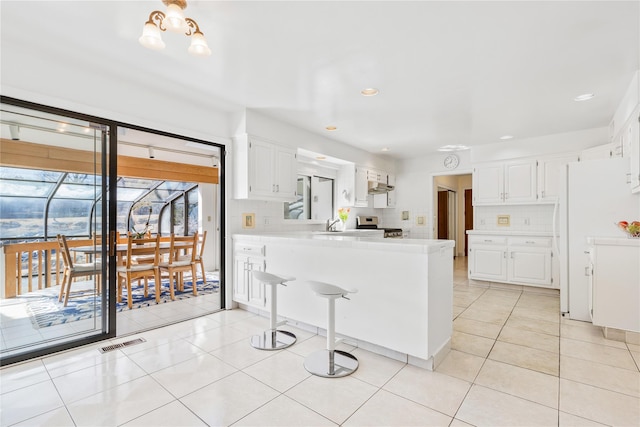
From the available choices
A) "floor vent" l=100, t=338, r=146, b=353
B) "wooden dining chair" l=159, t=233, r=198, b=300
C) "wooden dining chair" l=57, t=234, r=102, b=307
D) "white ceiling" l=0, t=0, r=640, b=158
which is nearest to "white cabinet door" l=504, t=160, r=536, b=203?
"white ceiling" l=0, t=0, r=640, b=158

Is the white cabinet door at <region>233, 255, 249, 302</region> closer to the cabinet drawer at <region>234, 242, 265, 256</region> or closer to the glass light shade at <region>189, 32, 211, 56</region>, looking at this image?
the cabinet drawer at <region>234, 242, 265, 256</region>

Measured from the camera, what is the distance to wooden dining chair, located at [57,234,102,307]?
2867 millimetres

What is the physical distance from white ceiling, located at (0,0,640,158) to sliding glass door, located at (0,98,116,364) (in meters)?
0.36

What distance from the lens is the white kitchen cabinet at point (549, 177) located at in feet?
15.7

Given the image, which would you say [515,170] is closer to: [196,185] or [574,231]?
[574,231]

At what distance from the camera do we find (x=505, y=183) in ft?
17.1

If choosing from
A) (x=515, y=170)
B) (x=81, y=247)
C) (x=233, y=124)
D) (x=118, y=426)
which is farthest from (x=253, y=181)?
(x=515, y=170)

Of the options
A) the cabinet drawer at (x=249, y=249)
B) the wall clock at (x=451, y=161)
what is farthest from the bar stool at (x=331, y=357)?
the wall clock at (x=451, y=161)

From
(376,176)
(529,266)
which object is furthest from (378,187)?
(529,266)

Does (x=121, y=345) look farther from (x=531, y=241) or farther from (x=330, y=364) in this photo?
(x=531, y=241)

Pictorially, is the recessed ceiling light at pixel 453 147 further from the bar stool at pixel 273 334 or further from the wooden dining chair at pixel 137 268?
the wooden dining chair at pixel 137 268

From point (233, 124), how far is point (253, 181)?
764 mm

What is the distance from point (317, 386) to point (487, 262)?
404 cm

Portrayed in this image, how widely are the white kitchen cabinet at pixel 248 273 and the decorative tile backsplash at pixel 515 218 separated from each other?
4.15 m
